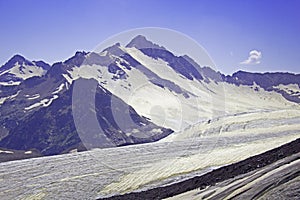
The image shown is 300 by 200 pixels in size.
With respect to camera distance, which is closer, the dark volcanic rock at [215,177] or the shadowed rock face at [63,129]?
the dark volcanic rock at [215,177]

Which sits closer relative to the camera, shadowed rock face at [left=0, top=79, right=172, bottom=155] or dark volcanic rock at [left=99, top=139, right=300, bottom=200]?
dark volcanic rock at [left=99, top=139, right=300, bottom=200]

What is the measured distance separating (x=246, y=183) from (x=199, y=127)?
42125 millimetres

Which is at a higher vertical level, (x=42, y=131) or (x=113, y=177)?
(x=42, y=131)

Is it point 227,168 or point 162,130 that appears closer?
point 227,168

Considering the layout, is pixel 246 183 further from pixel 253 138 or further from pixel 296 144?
pixel 253 138

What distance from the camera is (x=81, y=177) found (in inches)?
1382

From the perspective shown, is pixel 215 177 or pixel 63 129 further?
pixel 63 129

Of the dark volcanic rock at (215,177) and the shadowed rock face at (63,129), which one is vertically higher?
the shadowed rock face at (63,129)

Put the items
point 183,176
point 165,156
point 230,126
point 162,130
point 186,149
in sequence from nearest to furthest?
point 183,176, point 165,156, point 186,149, point 230,126, point 162,130

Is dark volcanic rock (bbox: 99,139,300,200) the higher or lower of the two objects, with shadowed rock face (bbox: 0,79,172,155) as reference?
lower

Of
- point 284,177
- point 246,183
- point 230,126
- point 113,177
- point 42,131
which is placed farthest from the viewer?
point 42,131

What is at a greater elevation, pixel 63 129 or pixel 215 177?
pixel 63 129

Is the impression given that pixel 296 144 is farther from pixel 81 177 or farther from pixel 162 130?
pixel 162 130

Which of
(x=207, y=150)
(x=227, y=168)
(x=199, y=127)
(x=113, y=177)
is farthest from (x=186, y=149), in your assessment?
(x=199, y=127)
